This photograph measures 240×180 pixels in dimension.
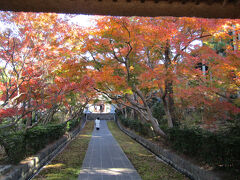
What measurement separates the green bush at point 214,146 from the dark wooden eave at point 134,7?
3302 millimetres

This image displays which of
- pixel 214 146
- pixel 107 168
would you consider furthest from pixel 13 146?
pixel 214 146

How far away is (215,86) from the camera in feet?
31.6

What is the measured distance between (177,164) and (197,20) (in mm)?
5715

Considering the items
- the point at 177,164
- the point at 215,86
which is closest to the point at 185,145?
the point at 177,164

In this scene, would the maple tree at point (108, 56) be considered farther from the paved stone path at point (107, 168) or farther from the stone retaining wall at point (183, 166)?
the paved stone path at point (107, 168)

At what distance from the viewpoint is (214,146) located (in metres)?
5.21

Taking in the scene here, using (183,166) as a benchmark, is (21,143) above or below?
above

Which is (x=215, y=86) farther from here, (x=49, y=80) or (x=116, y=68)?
(x=49, y=80)

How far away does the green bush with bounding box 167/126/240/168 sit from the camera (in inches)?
182

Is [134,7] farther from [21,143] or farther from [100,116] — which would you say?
[100,116]

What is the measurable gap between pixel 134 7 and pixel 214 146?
14.5ft

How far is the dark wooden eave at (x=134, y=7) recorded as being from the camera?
2238 mm

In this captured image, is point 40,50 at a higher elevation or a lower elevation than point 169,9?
higher

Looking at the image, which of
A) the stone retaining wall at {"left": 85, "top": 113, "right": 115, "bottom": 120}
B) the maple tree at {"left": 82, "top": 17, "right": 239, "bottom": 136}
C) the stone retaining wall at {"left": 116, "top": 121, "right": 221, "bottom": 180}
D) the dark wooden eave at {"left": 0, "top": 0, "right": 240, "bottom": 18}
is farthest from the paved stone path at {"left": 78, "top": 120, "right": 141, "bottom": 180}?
the stone retaining wall at {"left": 85, "top": 113, "right": 115, "bottom": 120}
